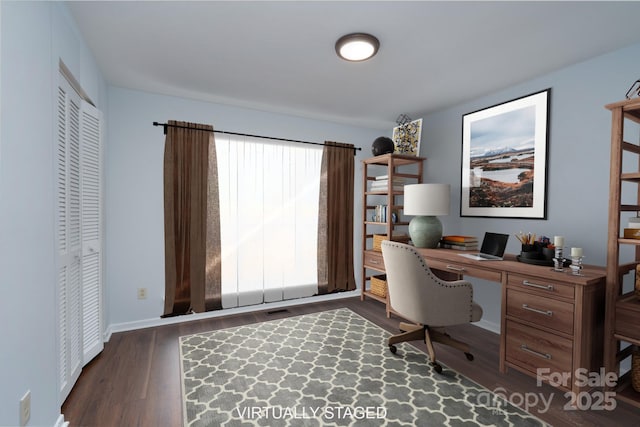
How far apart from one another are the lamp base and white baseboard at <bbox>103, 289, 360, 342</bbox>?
1.53 m

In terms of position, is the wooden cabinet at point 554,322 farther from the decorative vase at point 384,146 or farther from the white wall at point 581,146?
the decorative vase at point 384,146

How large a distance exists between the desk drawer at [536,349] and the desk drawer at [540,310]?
0.07 m

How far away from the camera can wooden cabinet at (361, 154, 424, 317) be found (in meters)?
3.62

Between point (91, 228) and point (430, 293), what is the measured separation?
109 inches

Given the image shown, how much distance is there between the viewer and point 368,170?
174 inches

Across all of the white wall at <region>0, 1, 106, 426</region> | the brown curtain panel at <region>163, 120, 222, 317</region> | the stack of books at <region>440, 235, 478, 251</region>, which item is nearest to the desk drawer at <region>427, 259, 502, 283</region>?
the stack of books at <region>440, 235, 478, 251</region>

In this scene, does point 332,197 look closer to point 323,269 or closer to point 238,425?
point 323,269

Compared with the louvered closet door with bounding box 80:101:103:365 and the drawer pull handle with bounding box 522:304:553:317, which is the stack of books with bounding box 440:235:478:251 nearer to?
the drawer pull handle with bounding box 522:304:553:317

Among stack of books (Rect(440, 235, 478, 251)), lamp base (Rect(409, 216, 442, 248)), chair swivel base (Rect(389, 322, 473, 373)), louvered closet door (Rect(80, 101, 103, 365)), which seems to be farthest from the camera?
lamp base (Rect(409, 216, 442, 248))

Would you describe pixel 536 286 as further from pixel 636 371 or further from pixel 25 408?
pixel 25 408

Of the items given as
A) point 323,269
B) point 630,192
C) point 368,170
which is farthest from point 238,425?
point 368,170

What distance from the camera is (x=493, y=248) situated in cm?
264

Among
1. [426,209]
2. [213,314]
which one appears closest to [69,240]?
[213,314]

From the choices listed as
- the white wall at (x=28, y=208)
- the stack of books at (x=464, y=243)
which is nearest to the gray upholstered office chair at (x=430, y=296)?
the stack of books at (x=464, y=243)
